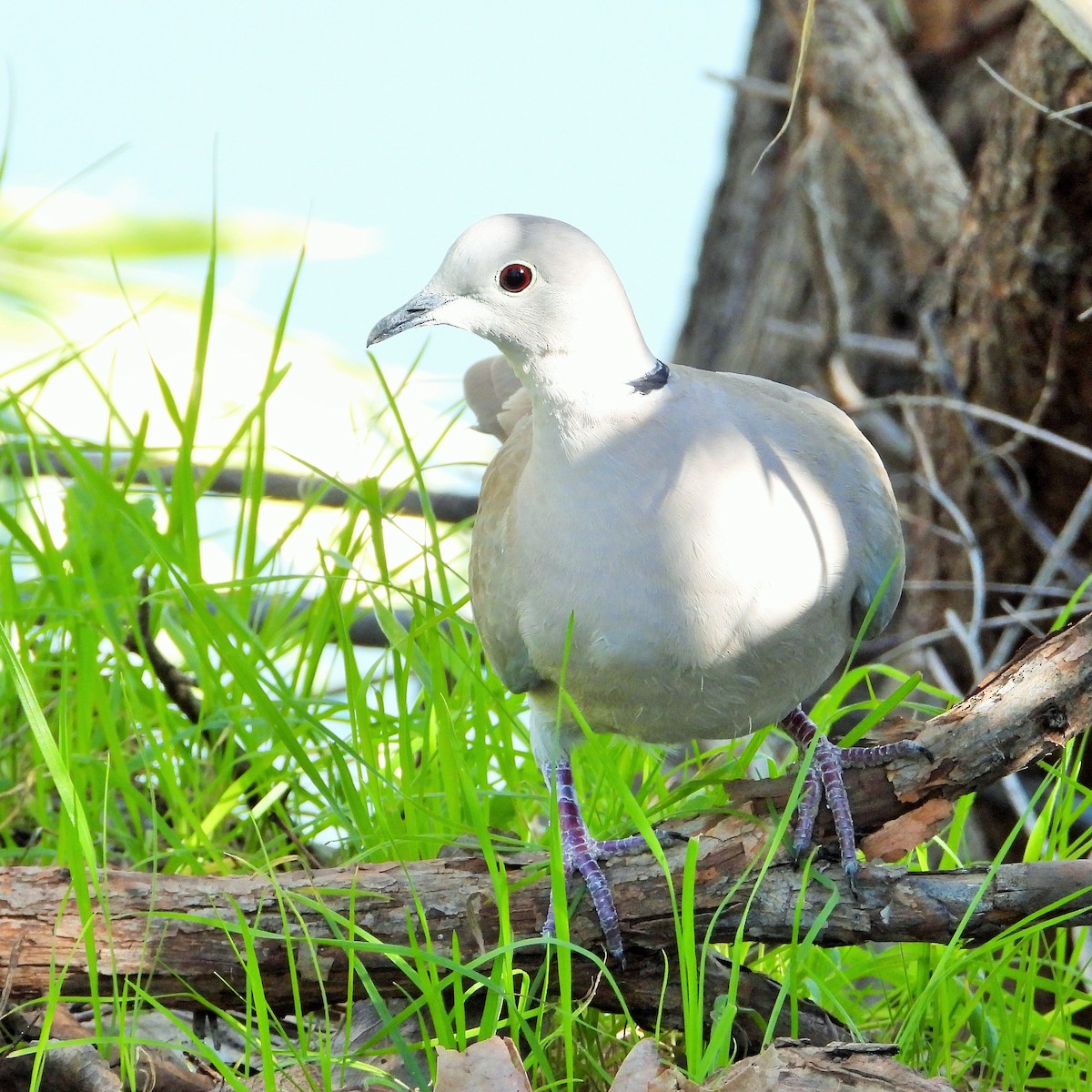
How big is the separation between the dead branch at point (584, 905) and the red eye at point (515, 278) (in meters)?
0.82

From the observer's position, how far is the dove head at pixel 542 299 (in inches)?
78.5

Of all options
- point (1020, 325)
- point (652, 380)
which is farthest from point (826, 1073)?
point (1020, 325)

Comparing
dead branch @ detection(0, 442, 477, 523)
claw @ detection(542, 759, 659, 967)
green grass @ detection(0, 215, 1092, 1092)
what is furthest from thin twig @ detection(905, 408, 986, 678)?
dead branch @ detection(0, 442, 477, 523)

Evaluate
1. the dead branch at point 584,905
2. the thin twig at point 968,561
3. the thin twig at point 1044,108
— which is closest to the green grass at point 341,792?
the dead branch at point 584,905

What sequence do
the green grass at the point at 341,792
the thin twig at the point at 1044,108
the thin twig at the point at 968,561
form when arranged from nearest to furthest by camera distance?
the green grass at the point at 341,792, the thin twig at the point at 1044,108, the thin twig at the point at 968,561

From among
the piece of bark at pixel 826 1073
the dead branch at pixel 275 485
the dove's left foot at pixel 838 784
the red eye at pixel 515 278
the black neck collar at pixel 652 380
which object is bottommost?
the piece of bark at pixel 826 1073

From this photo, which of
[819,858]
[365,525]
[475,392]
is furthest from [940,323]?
[819,858]

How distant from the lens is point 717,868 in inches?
76.9

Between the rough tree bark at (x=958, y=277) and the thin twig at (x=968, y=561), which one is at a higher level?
the rough tree bark at (x=958, y=277)

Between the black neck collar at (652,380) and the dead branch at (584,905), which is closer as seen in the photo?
the dead branch at (584,905)

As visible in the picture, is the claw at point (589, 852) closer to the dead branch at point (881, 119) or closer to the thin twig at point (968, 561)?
the thin twig at point (968, 561)

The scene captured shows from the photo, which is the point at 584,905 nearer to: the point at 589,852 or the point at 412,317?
the point at 589,852

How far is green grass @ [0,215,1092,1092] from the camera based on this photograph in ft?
6.03

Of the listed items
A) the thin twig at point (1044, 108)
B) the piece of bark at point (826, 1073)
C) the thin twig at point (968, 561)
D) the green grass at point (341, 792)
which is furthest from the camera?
the thin twig at point (968, 561)
